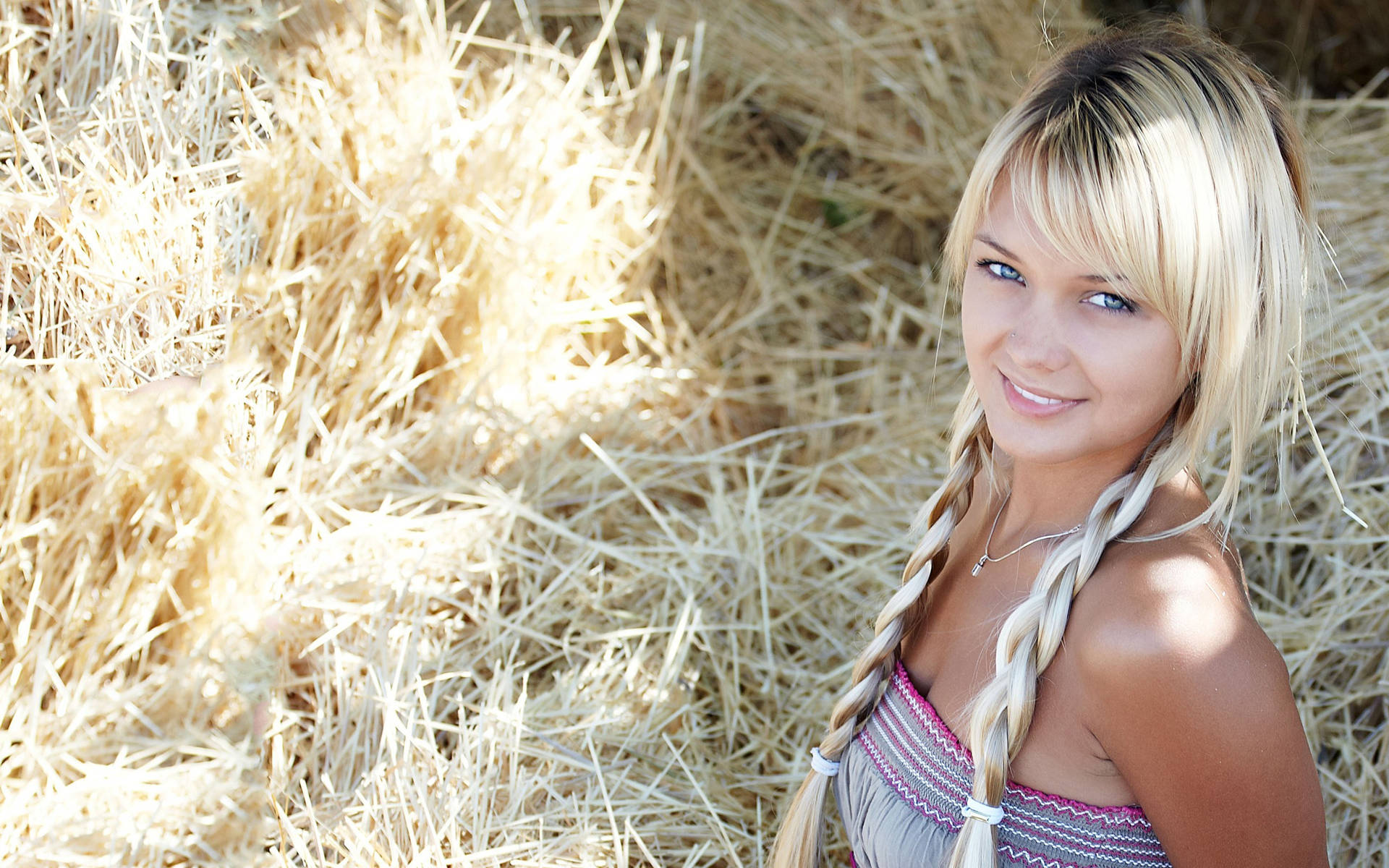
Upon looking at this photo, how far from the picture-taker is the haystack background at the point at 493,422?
180cm

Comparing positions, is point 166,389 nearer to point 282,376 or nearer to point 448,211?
point 282,376

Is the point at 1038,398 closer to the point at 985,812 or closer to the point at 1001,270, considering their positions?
the point at 1001,270

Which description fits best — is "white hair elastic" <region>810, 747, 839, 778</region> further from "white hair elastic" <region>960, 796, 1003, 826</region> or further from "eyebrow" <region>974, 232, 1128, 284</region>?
"eyebrow" <region>974, 232, 1128, 284</region>

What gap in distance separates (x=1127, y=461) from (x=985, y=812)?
0.43 metres

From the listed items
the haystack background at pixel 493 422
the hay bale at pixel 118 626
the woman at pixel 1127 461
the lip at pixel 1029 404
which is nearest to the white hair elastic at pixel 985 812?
the woman at pixel 1127 461

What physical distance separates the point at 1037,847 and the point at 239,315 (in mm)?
1416

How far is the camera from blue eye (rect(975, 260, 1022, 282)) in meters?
1.35

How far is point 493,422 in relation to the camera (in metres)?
2.59

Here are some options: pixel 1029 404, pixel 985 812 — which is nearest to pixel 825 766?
pixel 985 812

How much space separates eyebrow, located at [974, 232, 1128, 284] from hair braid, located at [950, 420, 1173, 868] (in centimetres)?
21

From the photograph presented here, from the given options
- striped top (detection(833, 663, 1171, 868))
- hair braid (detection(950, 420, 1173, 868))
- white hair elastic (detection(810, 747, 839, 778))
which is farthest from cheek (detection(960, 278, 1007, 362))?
white hair elastic (detection(810, 747, 839, 778))

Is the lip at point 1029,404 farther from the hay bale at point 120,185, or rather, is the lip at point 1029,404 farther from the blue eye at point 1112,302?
the hay bale at point 120,185

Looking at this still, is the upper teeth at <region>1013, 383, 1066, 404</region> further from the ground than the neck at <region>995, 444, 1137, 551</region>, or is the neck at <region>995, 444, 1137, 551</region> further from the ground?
the upper teeth at <region>1013, 383, 1066, 404</region>

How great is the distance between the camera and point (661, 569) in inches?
92.7
